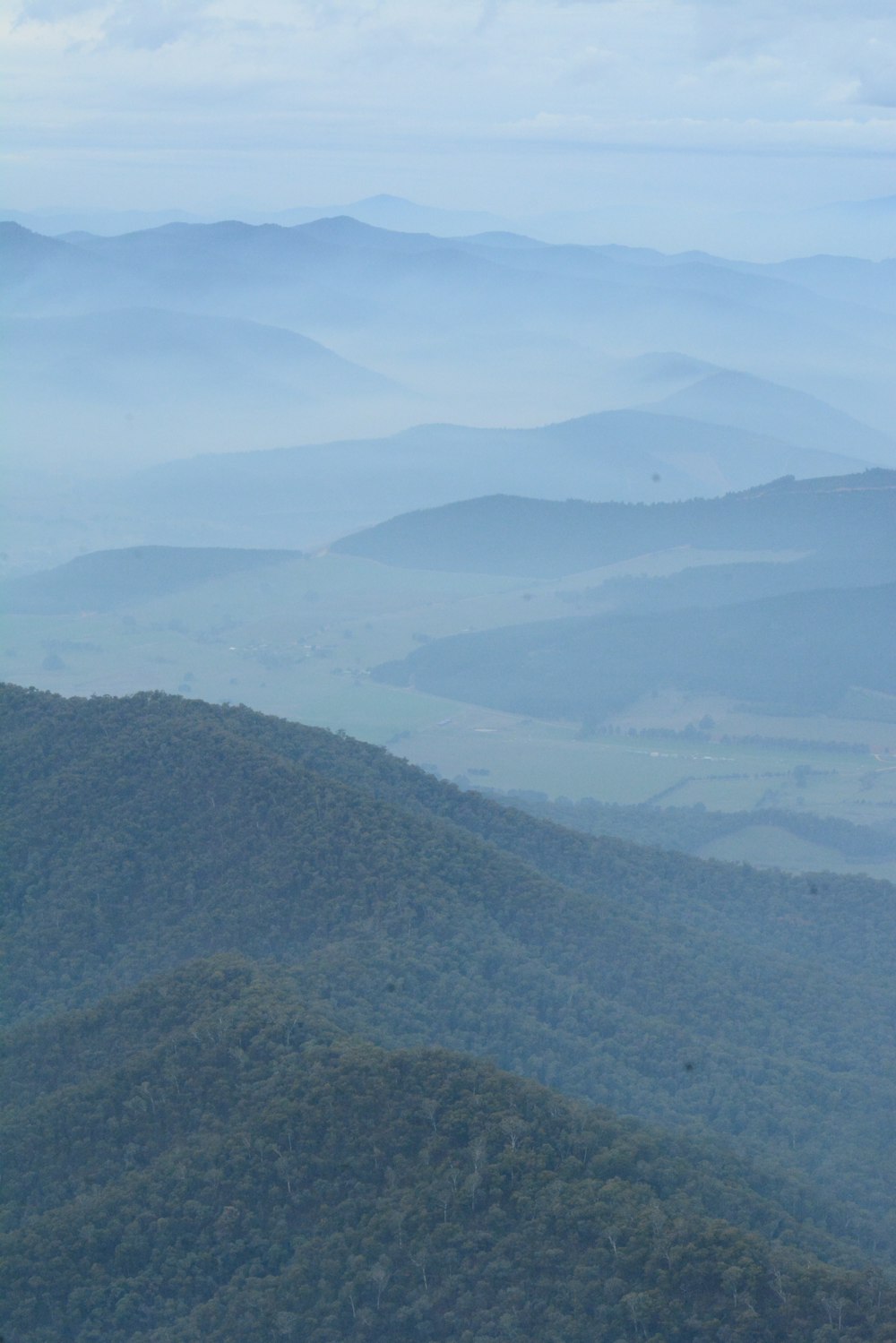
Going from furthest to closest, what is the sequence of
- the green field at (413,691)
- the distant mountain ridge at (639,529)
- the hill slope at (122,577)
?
the hill slope at (122,577) → the distant mountain ridge at (639,529) → the green field at (413,691)

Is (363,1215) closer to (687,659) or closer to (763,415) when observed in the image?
(687,659)

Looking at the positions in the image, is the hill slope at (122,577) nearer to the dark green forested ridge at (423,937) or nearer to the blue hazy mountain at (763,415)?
the dark green forested ridge at (423,937)

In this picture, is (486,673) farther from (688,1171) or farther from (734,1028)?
(688,1171)

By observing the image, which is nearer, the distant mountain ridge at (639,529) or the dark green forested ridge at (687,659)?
the dark green forested ridge at (687,659)

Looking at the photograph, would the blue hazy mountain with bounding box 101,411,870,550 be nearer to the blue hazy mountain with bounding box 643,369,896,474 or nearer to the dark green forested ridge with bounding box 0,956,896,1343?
the blue hazy mountain with bounding box 643,369,896,474

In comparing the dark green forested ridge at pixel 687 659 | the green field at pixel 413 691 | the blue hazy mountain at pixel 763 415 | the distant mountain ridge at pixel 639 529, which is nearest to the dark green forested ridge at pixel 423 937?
the green field at pixel 413 691

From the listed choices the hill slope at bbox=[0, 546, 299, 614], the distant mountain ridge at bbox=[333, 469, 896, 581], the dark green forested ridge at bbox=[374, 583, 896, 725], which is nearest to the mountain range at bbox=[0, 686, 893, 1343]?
the dark green forested ridge at bbox=[374, 583, 896, 725]
